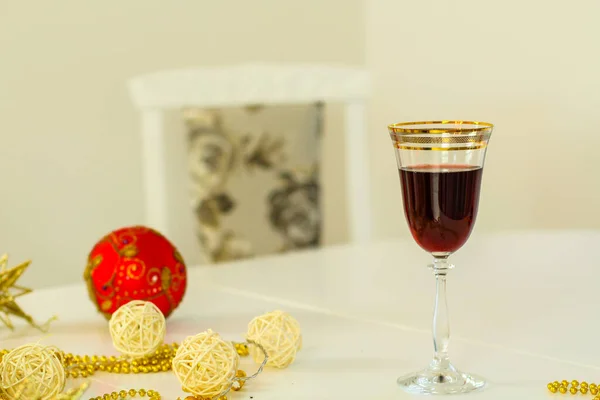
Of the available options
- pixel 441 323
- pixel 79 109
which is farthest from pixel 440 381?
pixel 79 109

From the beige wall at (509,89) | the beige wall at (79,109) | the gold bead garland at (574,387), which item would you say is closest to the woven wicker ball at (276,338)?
the gold bead garland at (574,387)

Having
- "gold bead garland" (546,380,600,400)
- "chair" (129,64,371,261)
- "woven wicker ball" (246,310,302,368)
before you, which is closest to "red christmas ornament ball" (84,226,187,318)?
"woven wicker ball" (246,310,302,368)

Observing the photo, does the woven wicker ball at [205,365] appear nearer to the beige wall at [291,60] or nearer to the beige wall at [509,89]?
the beige wall at [291,60]

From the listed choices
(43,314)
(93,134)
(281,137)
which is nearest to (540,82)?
(281,137)

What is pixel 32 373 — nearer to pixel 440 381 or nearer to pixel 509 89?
pixel 440 381

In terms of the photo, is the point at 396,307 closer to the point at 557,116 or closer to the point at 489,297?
the point at 489,297
